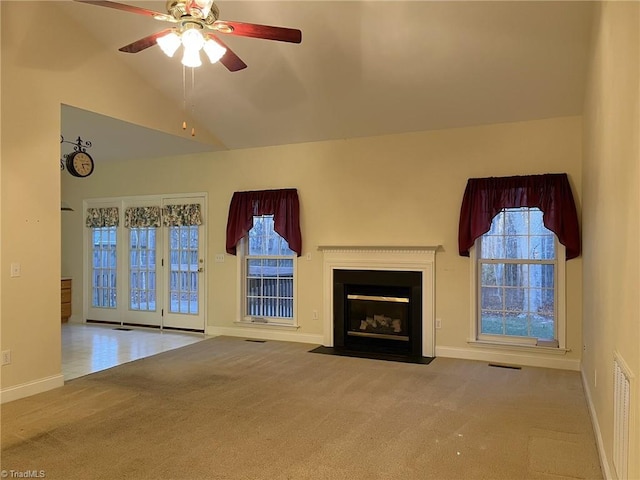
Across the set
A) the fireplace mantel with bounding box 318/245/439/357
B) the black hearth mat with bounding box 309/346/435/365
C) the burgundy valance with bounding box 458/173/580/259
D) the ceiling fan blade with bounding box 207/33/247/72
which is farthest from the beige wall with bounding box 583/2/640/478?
the ceiling fan blade with bounding box 207/33/247/72

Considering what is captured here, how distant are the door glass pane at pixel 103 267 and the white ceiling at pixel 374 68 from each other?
8.46 ft

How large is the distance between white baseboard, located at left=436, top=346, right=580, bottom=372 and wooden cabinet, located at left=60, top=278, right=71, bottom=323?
20.2 feet

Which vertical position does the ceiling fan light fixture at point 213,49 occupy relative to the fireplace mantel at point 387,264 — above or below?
above

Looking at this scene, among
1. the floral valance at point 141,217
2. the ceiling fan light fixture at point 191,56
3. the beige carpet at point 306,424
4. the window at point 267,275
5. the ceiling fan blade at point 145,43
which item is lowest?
the beige carpet at point 306,424

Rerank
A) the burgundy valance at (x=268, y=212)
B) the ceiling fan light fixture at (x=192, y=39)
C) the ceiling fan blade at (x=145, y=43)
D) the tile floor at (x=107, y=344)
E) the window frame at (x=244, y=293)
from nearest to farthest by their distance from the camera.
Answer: the ceiling fan light fixture at (x=192, y=39)
the ceiling fan blade at (x=145, y=43)
the tile floor at (x=107, y=344)
the burgundy valance at (x=268, y=212)
the window frame at (x=244, y=293)

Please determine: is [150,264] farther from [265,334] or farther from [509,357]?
[509,357]

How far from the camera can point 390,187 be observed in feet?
18.5

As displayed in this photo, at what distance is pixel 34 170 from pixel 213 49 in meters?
2.18

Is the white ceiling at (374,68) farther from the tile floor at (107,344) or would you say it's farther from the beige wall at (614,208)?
the tile floor at (107,344)

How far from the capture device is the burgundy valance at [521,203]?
15.6ft

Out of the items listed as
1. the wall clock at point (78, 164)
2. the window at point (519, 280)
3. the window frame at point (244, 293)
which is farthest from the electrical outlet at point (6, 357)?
the window at point (519, 280)

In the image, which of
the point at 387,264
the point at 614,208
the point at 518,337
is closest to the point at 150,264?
the point at 387,264

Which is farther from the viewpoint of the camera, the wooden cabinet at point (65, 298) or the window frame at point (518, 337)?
the wooden cabinet at point (65, 298)

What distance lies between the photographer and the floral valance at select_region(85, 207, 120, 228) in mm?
7586
